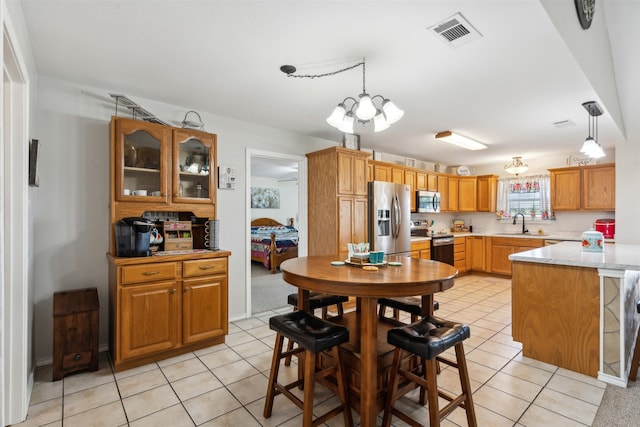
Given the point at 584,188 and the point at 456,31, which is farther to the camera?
the point at 584,188

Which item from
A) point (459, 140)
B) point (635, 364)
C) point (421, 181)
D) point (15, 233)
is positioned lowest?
point (635, 364)

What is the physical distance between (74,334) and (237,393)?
135 centimetres

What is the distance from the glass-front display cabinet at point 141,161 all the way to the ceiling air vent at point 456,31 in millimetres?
2401

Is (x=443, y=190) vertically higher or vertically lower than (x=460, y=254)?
higher

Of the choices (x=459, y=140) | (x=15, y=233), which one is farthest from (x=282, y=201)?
(x=15, y=233)

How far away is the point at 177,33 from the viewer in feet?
6.59

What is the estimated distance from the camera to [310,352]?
5.64 feet

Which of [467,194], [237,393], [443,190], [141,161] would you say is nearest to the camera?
[237,393]

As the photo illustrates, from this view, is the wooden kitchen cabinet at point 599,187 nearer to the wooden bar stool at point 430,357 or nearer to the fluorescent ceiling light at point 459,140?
the fluorescent ceiling light at point 459,140

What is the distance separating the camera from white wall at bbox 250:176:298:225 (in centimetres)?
961

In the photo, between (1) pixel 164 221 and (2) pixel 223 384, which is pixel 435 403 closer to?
(2) pixel 223 384

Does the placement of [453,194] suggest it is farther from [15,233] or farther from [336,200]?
[15,233]

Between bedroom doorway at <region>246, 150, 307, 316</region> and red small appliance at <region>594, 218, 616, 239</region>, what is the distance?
4820 mm

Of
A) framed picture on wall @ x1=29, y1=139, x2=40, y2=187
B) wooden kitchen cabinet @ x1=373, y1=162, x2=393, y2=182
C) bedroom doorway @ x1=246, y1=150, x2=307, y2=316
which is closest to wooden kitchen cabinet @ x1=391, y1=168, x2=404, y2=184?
wooden kitchen cabinet @ x1=373, y1=162, x2=393, y2=182
